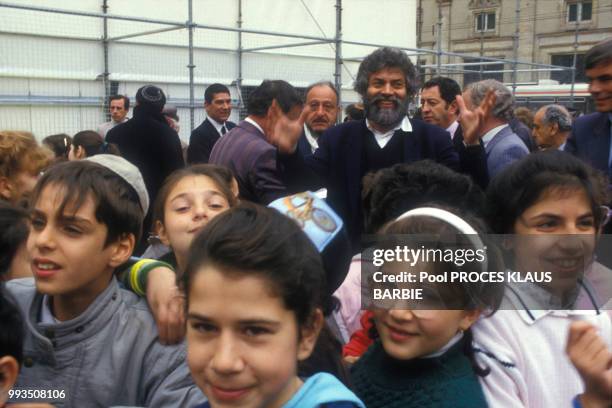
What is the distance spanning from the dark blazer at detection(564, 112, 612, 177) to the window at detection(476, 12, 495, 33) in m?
27.9

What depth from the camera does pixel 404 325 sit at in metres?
1.53

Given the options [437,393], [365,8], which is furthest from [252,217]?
[365,8]

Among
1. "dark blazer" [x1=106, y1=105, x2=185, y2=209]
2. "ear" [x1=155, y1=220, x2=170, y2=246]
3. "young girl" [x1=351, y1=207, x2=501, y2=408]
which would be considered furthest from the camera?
"dark blazer" [x1=106, y1=105, x2=185, y2=209]

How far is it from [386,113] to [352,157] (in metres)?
0.28

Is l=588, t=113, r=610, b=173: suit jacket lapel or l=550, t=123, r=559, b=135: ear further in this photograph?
l=550, t=123, r=559, b=135: ear

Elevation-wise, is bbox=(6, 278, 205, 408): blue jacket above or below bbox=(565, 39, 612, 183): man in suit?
below

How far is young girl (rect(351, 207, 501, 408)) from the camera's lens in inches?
58.7

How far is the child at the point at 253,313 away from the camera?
123 centimetres

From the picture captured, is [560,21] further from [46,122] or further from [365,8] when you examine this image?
[46,122]

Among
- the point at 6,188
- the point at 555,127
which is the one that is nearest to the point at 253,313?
the point at 6,188

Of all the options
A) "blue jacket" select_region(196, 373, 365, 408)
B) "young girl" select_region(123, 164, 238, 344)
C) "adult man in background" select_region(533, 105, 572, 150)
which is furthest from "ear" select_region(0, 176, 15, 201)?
"adult man in background" select_region(533, 105, 572, 150)

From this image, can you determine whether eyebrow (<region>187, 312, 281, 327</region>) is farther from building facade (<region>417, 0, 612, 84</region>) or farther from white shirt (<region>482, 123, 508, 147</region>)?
building facade (<region>417, 0, 612, 84</region>)

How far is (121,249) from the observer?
5.89ft

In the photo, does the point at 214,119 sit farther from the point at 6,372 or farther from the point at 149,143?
the point at 6,372
